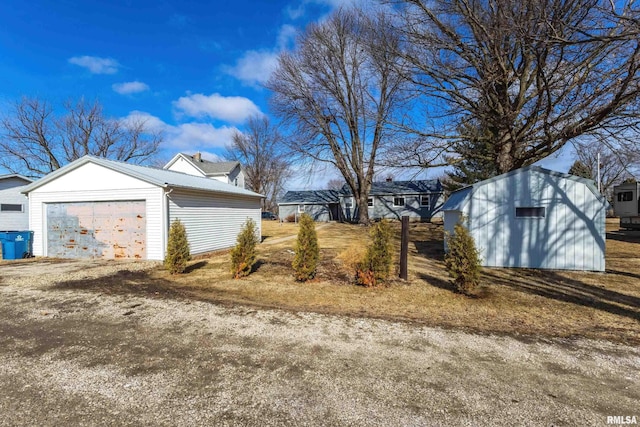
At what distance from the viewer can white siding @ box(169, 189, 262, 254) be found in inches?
434

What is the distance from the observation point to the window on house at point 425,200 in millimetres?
30984

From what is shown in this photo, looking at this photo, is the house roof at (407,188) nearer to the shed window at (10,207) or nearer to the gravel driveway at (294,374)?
the shed window at (10,207)

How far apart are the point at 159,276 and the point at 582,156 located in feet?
48.6

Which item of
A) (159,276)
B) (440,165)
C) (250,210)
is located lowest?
(159,276)

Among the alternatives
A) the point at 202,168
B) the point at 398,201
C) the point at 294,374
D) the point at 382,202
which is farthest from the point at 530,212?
the point at 202,168

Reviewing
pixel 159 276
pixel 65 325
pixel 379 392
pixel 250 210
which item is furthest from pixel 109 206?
pixel 379 392

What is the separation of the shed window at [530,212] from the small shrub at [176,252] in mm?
9176

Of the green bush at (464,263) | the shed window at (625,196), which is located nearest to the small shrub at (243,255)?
the green bush at (464,263)

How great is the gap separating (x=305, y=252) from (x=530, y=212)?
20.6 feet

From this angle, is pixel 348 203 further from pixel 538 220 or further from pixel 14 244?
pixel 14 244

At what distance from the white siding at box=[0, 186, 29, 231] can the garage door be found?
25.3 feet

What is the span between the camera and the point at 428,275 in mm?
7957

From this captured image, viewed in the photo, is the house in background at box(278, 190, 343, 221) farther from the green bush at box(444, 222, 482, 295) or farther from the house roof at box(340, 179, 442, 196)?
the green bush at box(444, 222, 482, 295)

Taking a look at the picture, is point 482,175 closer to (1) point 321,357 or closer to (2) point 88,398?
(1) point 321,357
